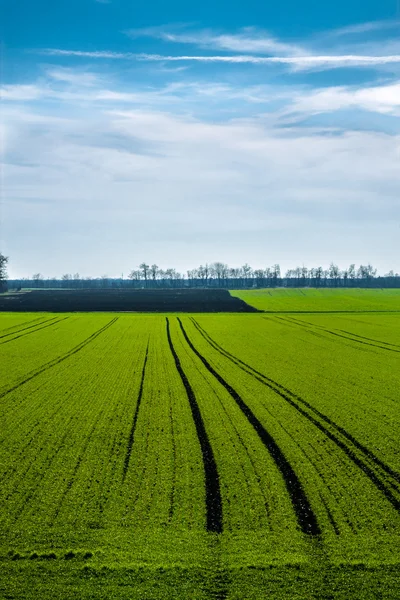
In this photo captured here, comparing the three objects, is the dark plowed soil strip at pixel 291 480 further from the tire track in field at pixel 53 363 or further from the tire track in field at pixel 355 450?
Result: the tire track in field at pixel 53 363

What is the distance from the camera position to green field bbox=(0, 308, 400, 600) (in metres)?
10.3

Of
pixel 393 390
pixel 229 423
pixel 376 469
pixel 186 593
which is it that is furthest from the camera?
pixel 393 390

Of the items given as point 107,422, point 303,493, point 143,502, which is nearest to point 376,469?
point 303,493

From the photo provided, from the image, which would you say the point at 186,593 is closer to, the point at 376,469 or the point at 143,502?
the point at 143,502

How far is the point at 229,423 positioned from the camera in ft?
65.3

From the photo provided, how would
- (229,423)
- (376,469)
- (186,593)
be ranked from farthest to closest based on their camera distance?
(229,423)
(376,469)
(186,593)

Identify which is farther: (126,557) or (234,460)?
(234,460)

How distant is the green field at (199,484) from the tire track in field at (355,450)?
79mm

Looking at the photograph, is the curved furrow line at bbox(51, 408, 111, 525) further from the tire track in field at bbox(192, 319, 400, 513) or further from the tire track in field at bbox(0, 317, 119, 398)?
the tire track in field at bbox(192, 319, 400, 513)

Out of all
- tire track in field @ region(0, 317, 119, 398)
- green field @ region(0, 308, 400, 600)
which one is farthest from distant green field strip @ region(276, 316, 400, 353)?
tire track in field @ region(0, 317, 119, 398)

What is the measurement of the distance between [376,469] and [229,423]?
6.04m

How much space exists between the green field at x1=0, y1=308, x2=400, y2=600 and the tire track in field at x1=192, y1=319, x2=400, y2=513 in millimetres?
79

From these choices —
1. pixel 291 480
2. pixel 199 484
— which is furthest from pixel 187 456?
pixel 291 480

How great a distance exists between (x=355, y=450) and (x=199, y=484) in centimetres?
571
